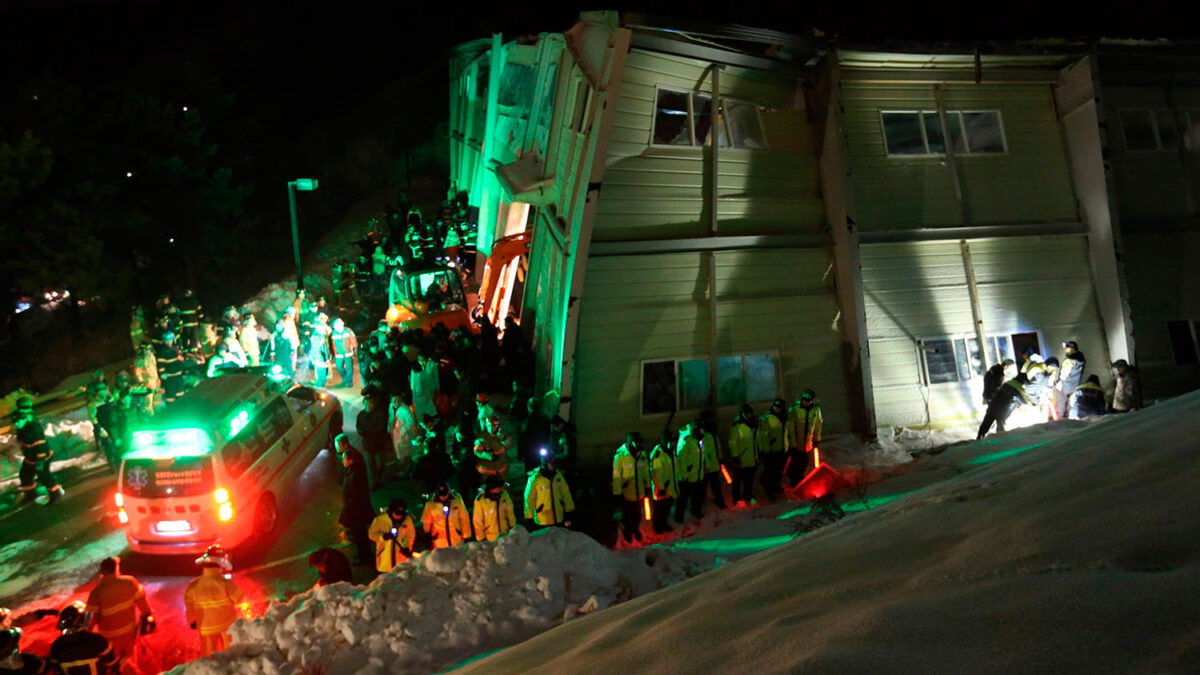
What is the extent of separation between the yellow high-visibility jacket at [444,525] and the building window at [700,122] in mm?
7407

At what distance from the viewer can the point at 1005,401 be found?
12.5 meters

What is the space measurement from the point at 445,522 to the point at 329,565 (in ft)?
5.23

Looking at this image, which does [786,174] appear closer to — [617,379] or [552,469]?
[617,379]

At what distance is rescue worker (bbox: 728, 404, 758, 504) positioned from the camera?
1123cm

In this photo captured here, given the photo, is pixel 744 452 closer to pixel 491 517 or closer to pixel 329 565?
pixel 491 517

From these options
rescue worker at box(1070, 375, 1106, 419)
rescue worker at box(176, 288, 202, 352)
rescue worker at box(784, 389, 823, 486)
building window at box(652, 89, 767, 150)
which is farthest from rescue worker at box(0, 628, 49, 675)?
rescue worker at box(1070, 375, 1106, 419)

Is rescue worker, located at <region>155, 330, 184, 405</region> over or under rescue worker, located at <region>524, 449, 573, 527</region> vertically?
over

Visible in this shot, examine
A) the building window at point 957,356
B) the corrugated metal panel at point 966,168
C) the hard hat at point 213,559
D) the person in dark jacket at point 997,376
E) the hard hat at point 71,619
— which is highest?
the corrugated metal panel at point 966,168

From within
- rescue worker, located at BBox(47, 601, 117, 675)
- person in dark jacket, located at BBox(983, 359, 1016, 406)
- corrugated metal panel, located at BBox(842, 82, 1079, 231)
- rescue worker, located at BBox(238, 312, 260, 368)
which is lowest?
rescue worker, located at BBox(47, 601, 117, 675)

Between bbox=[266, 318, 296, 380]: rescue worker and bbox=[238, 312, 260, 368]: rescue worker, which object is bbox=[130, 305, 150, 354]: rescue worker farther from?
bbox=[266, 318, 296, 380]: rescue worker

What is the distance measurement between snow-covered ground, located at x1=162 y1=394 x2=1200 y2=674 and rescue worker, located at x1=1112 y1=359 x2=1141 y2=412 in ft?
24.6

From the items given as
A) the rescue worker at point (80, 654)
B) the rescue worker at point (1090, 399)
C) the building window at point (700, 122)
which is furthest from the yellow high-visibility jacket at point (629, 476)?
the rescue worker at point (1090, 399)

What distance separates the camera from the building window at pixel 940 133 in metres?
14.2

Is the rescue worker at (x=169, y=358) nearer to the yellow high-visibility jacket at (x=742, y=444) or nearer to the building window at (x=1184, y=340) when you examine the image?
the yellow high-visibility jacket at (x=742, y=444)
